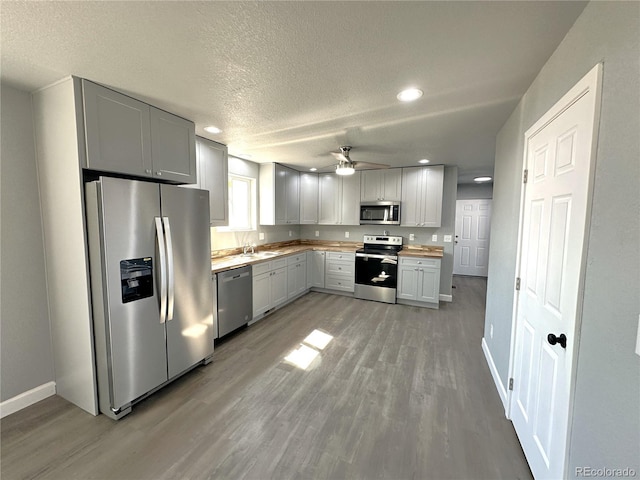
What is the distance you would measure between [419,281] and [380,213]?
1.41 metres

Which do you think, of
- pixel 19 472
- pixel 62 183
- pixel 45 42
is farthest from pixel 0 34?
pixel 19 472

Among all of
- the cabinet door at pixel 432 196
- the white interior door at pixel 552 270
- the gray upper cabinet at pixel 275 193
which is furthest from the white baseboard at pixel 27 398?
the cabinet door at pixel 432 196

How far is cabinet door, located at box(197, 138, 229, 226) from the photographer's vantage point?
3.07 meters

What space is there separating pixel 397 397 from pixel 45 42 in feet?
11.0

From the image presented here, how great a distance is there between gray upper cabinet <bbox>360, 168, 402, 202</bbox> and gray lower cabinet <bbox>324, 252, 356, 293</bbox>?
3.92ft

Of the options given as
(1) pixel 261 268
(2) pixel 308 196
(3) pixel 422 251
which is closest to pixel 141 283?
(1) pixel 261 268

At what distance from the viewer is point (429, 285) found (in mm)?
4316

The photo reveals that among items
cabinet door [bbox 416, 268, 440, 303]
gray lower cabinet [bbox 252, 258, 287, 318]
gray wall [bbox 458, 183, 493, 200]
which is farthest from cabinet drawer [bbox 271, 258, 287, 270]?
gray wall [bbox 458, 183, 493, 200]

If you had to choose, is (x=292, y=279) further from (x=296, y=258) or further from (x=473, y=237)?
(x=473, y=237)

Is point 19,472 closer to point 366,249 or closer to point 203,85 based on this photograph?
point 203,85

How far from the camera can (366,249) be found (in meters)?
4.97

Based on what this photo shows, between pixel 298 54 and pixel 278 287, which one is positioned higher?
pixel 298 54

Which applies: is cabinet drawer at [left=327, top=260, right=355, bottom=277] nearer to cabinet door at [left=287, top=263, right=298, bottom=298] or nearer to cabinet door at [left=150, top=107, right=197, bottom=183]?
cabinet door at [left=287, top=263, right=298, bottom=298]

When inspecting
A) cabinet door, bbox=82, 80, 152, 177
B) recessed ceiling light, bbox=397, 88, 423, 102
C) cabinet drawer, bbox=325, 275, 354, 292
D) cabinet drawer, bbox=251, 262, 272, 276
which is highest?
recessed ceiling light, bbox=397, 88, 423, 102
